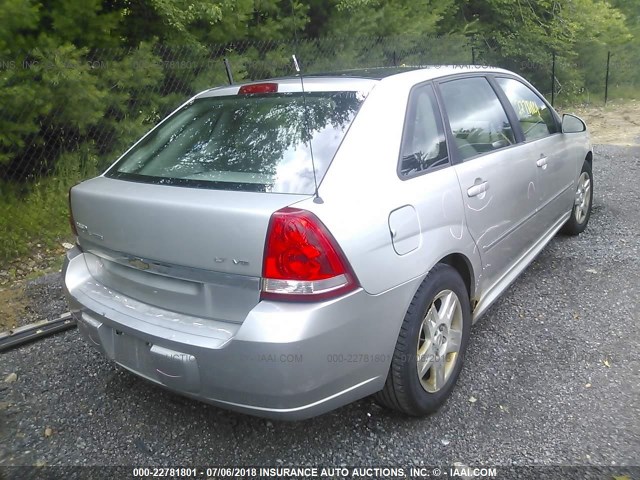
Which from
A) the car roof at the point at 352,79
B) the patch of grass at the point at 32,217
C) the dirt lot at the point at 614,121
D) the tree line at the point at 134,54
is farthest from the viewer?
the dirt lot at the point at 614,121

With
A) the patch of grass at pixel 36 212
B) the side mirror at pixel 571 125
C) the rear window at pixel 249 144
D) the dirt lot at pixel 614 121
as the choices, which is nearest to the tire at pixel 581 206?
the side mirror at pixel 571 125

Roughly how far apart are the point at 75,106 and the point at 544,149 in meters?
4.65

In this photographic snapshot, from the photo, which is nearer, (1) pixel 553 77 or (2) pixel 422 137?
(2) pixel 422 137

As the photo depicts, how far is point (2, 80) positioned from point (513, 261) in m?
4.78

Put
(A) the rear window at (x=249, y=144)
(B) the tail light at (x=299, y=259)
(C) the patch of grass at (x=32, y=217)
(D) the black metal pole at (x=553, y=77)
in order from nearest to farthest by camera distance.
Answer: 1. (B) the tail light at (x=299, y=259)
2. (A) the rear window at (x=249, y=144)
3. (C) the patch of grass at (x=32, y=217)
4. (D) the black metal pole at (x=553, y=77)

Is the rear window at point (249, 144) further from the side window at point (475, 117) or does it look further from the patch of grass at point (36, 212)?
the patch of grass at point (36, 212)

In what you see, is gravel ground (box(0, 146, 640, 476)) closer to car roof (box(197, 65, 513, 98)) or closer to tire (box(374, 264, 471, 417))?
tire (box(374, 264, 471, 417))

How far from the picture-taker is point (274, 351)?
202cm

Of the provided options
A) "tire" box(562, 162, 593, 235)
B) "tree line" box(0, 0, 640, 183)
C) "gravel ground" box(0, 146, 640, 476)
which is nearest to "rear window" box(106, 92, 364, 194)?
"tree line" box(0, 0, 640, 183)

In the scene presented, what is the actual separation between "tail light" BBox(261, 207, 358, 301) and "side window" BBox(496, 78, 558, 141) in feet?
7.70

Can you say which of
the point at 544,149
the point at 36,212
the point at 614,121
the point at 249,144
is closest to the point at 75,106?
the point at 36,212

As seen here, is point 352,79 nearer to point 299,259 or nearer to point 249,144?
point 249,144

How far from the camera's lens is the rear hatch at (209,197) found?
214 cm

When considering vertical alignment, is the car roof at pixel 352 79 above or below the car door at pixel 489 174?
above
